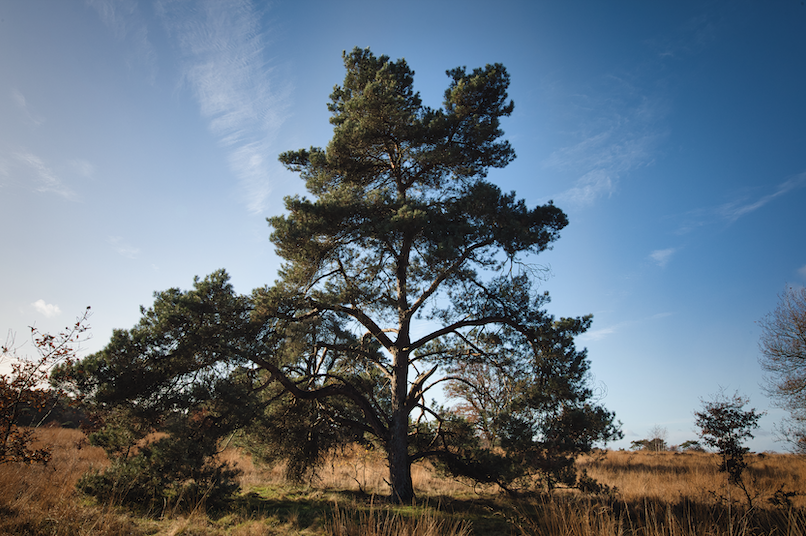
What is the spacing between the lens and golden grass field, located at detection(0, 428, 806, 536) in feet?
15.5

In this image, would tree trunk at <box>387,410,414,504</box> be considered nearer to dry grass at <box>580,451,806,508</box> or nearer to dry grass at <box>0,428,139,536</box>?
dry grass at <box>580,451,806,508</box>

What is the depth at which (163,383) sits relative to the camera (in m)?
8.48

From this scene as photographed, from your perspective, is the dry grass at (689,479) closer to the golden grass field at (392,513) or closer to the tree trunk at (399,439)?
the golden grass field at (392,513)

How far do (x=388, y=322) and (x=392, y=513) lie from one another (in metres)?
5.50

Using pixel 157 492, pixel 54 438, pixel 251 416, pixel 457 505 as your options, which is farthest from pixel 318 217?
pixel 54 438

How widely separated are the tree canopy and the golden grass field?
1.53 m

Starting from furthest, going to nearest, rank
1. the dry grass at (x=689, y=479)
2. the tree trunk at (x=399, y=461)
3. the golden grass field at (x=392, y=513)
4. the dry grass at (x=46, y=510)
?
the dry grass at (x=689, y=479)
the tree trunk at (x=399, y=461)
the dry grass at (x=46, y=510)
the golden grass field at (x=392, y=513)

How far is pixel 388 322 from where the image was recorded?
478 inches

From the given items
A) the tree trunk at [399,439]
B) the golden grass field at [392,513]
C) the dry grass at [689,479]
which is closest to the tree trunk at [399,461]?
the tree trunk at [399,439]

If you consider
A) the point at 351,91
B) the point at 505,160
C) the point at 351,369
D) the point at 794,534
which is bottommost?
the point at 794,534

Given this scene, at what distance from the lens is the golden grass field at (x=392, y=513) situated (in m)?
4.73

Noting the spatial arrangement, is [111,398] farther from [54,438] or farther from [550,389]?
[54,438]

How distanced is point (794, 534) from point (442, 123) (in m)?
10.3

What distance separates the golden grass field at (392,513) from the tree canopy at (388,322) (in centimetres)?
153
